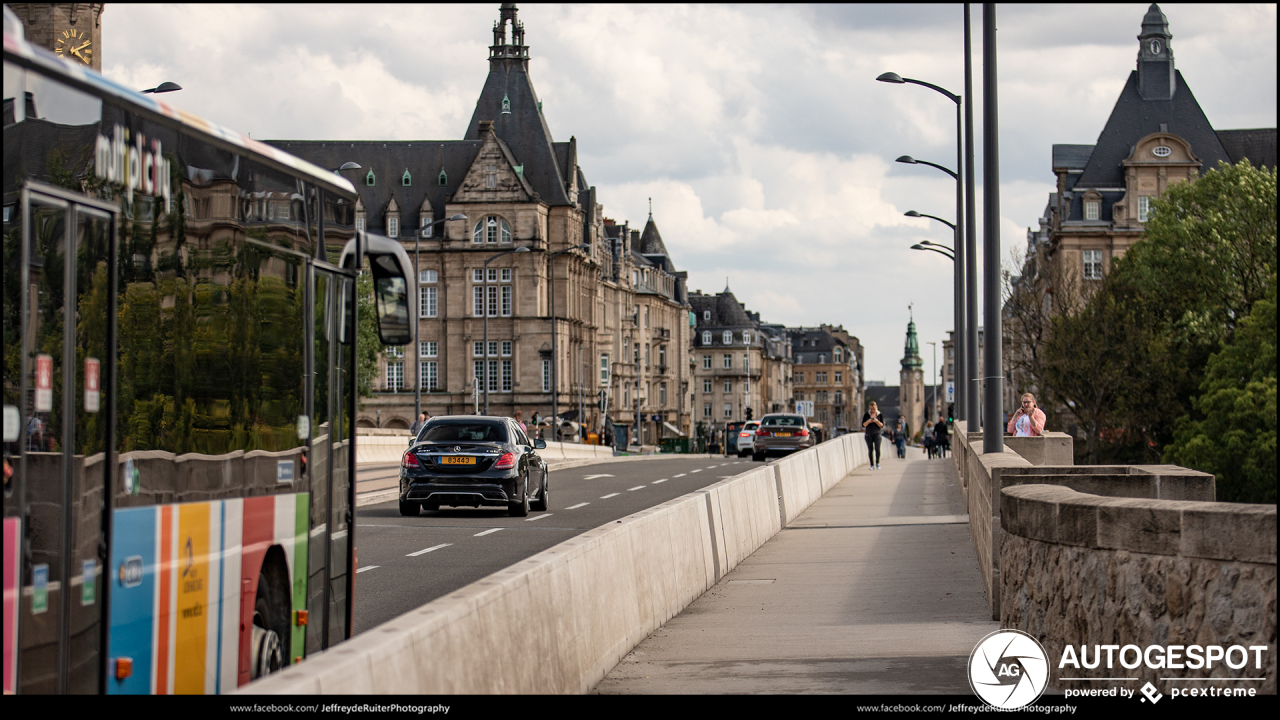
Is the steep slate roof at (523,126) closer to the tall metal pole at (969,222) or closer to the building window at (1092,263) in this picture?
the building window at (1092,263)

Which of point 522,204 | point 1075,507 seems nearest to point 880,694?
point 1075,507

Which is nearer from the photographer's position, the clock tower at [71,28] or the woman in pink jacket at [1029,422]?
the woman in pink jacket at [1029,422]

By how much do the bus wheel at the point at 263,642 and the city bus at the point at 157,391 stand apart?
0.05ft

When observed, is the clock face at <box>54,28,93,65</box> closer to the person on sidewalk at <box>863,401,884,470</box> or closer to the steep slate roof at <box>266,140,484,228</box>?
the person on sidewalk at <box>863,401,884,470</box>

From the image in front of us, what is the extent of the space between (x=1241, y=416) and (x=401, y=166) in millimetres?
62206

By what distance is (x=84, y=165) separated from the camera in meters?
5.53

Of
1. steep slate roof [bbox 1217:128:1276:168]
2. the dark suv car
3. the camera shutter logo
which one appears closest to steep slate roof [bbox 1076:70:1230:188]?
steep slate roof [bbox 1217:128:1276:168]

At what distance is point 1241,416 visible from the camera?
5997 cm

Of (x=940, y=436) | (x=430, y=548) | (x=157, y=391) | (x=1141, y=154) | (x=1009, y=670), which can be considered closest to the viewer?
(x=157, y=391)

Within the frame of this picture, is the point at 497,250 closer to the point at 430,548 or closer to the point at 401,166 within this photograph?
the point at 401,166

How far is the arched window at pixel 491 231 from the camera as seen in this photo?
3917 inches

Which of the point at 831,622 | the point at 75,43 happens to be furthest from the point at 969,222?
the point at 75,43

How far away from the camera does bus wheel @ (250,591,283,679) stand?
713 cm

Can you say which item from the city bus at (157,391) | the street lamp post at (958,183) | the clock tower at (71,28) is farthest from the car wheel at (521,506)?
the clock tower at (71,28)
